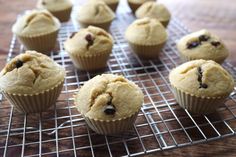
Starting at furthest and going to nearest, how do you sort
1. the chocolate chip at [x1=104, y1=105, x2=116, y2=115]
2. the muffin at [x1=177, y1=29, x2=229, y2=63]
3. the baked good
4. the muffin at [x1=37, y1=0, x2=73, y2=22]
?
the baked good < the muffin at [x1=37, y1=0, x2=73, y2=22] < the muffin at [x1=177, y1=29, x2=229, y2=63] < the chocolate chip at [x1=104, y1=105, x2=116, y2=115]

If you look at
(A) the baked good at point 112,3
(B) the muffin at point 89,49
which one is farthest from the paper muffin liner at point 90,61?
(A) the baked good at point 112,3

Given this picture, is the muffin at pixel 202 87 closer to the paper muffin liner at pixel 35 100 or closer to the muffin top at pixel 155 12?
the paper muffin liner at pixel 35 100

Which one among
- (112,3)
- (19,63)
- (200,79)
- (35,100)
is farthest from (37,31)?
(200,79)

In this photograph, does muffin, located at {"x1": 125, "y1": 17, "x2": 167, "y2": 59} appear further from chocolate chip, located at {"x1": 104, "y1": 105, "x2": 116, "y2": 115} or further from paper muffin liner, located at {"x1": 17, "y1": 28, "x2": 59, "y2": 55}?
chocolate chip, located at {"x1": 104, "y1": 105, "x2": 116, "y2": 115}

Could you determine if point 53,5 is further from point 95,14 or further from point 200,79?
point 200,79

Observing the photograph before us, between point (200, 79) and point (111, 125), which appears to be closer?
point (111, 125)

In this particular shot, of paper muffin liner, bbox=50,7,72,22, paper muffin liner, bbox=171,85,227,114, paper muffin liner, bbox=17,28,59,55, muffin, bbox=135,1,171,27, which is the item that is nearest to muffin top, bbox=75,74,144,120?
paper muffin liner, bbox=171,85,227,114
